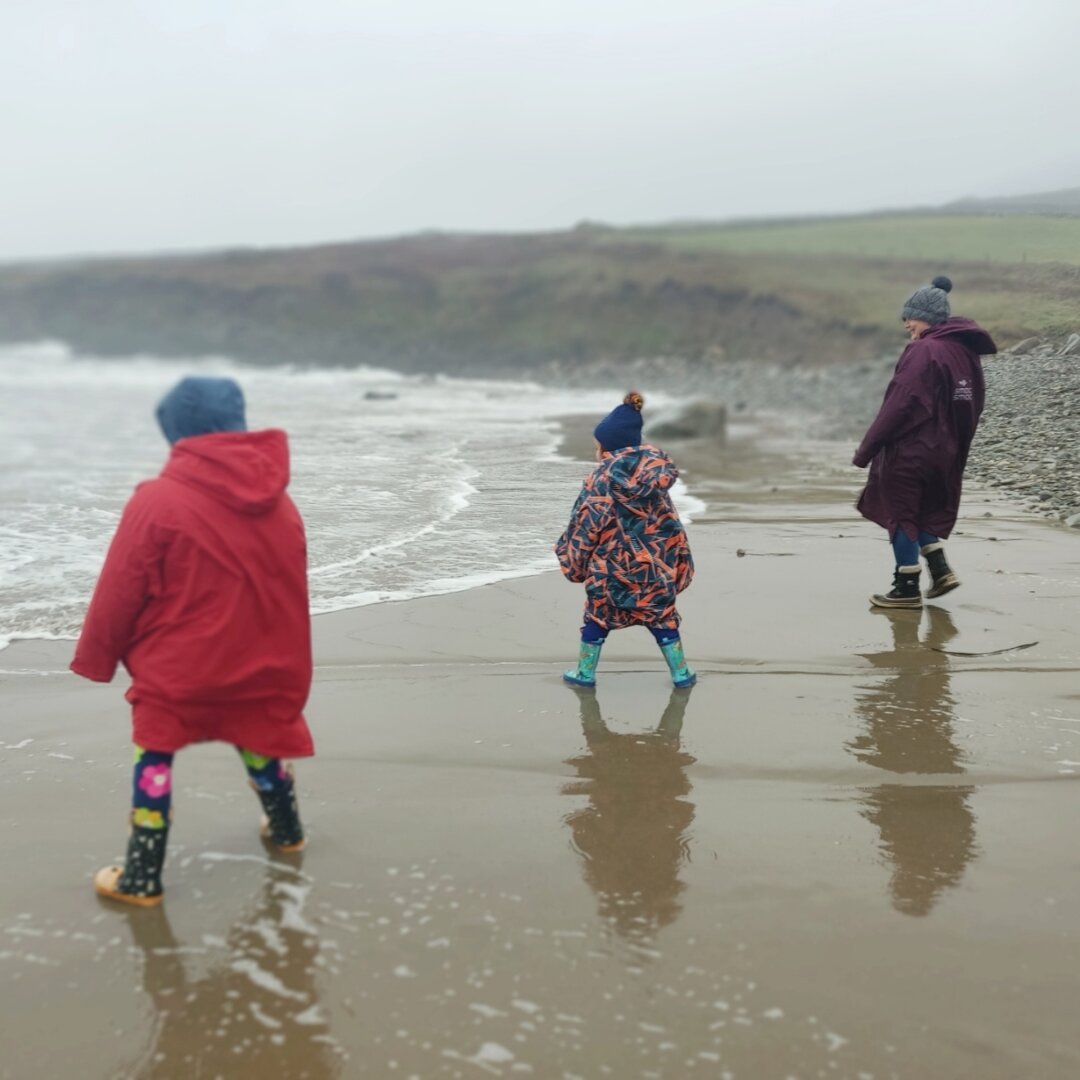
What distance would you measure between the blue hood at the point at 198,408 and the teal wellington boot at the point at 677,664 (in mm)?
2479

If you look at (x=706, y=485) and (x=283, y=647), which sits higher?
(x=283, y=647)

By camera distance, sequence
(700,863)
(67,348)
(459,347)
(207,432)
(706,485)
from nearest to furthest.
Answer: (207,432) → (700,863) → (706,485) → (67,348) → (459,347)

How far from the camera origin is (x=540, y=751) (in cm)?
430

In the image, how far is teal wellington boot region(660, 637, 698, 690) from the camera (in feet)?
16.5

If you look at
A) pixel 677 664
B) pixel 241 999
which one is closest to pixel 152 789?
pixel 241 999

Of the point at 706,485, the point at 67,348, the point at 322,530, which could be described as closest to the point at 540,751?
the point at 322,530

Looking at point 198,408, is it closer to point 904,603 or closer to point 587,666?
point 587,666

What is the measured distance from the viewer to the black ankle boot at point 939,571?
6.38 m

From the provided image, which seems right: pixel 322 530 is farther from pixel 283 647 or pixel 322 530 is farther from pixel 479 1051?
pixel 479 1051

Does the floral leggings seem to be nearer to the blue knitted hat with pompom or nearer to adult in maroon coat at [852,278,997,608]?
the blue knitted hat with pompom

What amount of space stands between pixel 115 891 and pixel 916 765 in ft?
8.88

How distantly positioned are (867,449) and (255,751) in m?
4.17

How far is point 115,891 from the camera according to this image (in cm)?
316

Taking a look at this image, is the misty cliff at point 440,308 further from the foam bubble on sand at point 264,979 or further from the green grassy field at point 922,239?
the foam bubble on sand at point 264,979
